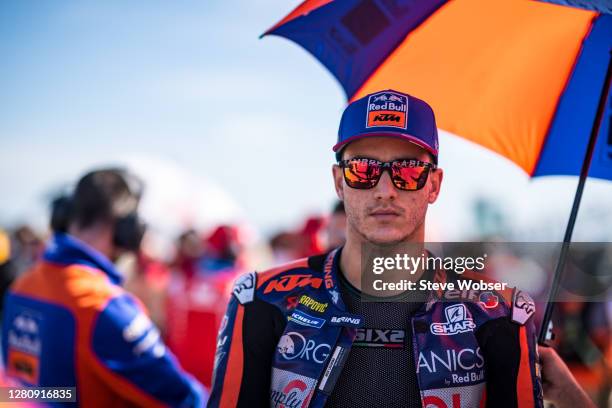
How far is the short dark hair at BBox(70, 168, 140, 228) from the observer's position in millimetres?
3594

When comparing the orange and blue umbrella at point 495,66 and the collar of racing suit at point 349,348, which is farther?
the orange and blue umbrella at point 495,66

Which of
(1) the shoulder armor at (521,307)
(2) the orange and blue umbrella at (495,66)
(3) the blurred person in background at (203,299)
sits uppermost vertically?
(2) the orange and blue umbrella at (495,66)

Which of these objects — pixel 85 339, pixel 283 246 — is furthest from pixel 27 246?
pixel 85 339

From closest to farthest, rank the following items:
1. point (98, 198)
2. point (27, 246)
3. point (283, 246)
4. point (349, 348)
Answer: point (349, 348)
point (98, 198)
point (283, 246)
point (27, 246)

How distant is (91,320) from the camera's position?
10.6ft

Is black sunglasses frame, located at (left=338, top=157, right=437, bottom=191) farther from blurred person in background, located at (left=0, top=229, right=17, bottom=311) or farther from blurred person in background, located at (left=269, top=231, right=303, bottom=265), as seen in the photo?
blurred person in background, located at (left=0, top=229, right=17, bottom=311)

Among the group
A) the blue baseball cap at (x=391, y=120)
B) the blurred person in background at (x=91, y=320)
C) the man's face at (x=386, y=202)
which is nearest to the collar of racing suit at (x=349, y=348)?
the man's face at (x=386, y=202)

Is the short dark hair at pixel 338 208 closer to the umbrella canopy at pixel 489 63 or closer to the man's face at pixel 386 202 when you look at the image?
the umbrella canopy at pixel 489 63

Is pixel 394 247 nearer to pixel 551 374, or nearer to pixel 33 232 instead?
pixel 551 374

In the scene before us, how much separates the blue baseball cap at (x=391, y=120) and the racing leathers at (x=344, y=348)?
0.58m

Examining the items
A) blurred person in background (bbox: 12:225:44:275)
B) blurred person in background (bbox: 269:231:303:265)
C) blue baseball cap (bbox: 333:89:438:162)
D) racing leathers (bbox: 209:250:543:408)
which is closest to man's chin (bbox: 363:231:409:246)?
racing leathers (bbox: 209:250:543:408)

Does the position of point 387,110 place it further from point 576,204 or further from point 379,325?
point 576,204

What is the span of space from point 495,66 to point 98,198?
7.49ft

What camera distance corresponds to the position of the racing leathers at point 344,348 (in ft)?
7.65
